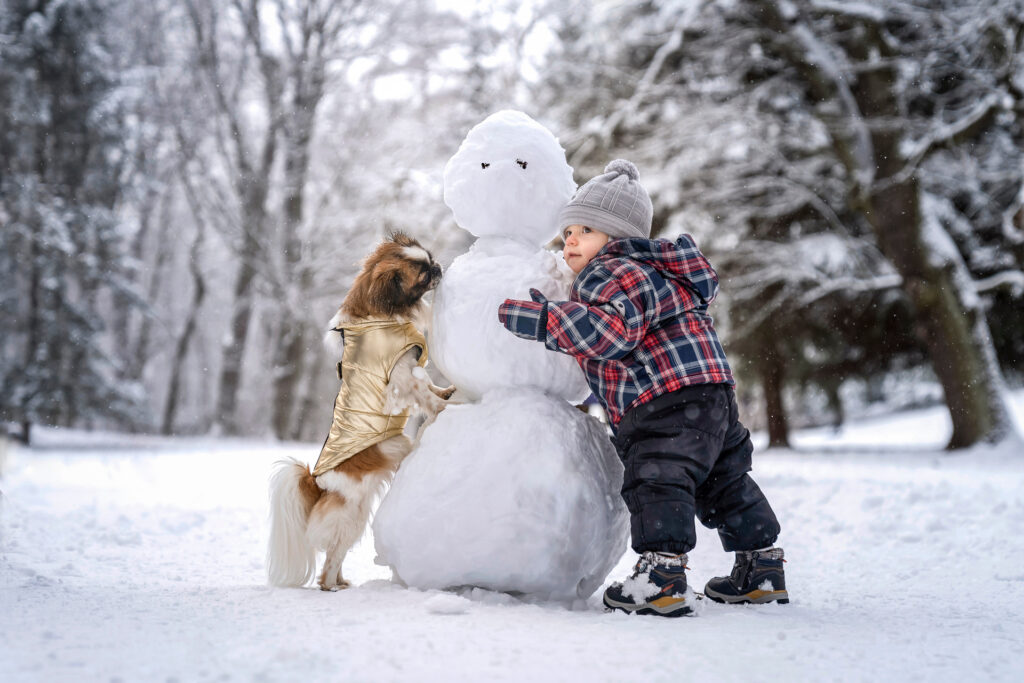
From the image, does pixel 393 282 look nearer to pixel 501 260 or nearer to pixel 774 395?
pixel 501 260

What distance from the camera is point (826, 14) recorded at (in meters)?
9.40

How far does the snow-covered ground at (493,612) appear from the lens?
5.73 ft

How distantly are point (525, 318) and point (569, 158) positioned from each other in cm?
750

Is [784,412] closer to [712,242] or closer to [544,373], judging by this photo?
[712,242]

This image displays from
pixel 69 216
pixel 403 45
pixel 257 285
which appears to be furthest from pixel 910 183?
pixel 69 216

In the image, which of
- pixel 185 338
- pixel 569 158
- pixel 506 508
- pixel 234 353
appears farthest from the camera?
pixel 185 338

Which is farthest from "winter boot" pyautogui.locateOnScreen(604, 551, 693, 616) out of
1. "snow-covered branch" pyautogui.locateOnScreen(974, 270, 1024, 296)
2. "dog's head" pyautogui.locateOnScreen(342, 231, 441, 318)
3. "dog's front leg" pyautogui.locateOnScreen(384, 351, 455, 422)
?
"snow-covered branch" pyautogui.locateOnScreen(974, 270, 1024, 296)

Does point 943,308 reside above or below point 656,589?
above

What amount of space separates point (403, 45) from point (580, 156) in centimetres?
571

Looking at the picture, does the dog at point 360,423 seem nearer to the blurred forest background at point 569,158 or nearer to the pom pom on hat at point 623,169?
the pom pom on hat at point 623,169

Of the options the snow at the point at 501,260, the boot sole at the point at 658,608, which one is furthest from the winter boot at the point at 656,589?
the snow at the point at 501,260

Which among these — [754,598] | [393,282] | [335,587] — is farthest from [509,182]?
[754,598]

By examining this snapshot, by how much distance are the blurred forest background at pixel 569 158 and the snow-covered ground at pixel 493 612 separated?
13.2ft

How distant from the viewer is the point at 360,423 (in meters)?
2.81
